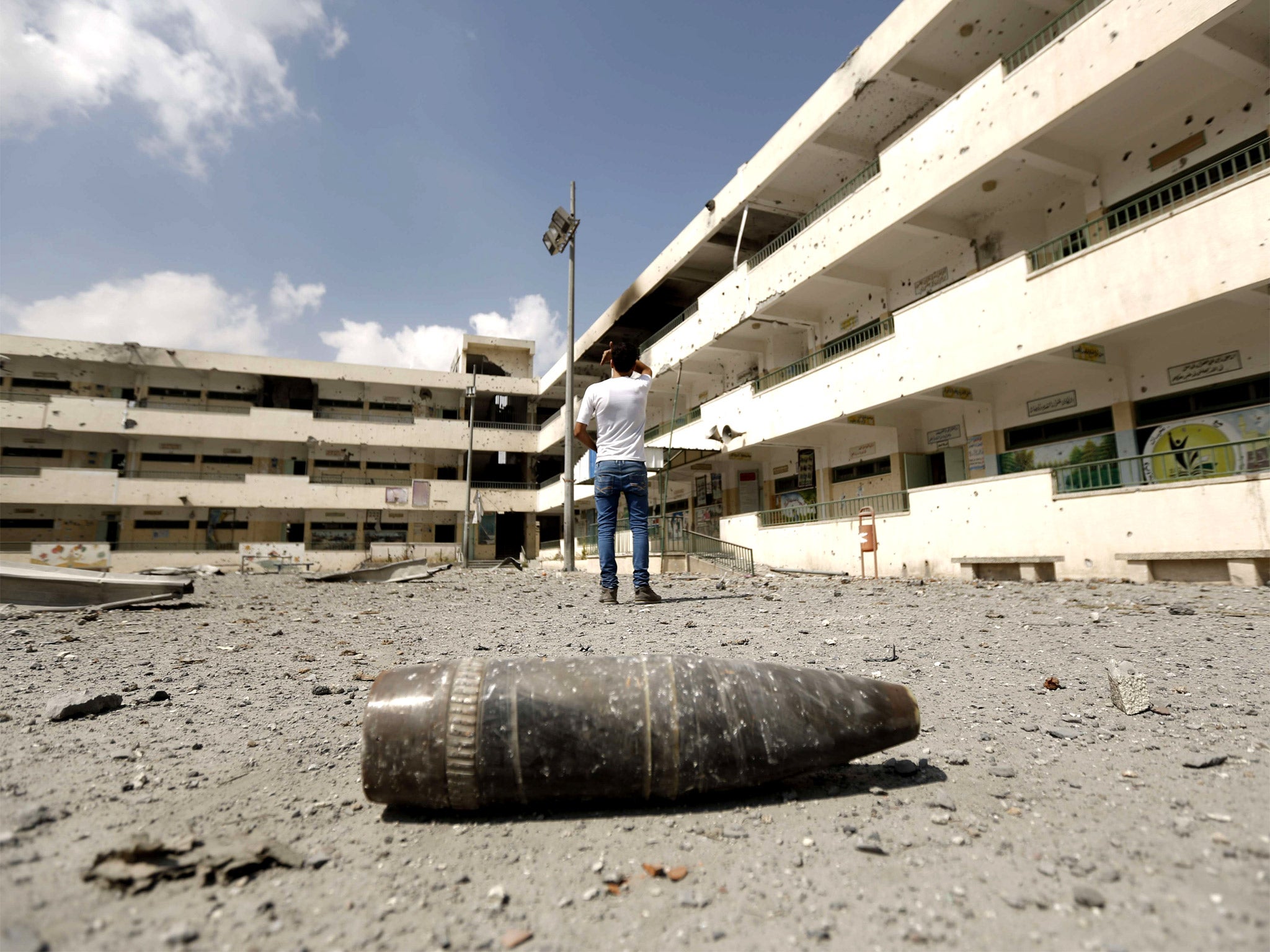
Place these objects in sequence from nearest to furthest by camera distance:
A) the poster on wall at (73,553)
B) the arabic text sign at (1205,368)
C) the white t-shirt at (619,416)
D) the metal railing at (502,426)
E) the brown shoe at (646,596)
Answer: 1. the white t-shirt at (619,416)
2. the brown shoe at (646,596)
3. the arabic text sign at (1205,368)
4. the poster on wall at (73,553)
5. the metal railing at (502,426)

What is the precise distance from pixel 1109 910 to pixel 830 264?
48.4 ft

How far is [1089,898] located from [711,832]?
824 millimetres

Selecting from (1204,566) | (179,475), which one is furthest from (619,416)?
(179,475)

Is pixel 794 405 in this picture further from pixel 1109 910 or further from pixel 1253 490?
pixel 1109 910

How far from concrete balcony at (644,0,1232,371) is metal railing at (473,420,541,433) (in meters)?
19.9

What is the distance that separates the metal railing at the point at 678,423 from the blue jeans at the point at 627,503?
13.0 metres

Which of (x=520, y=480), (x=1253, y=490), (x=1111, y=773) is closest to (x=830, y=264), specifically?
(x=1253, y=490)

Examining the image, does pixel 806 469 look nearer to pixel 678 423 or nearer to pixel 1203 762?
pixel 678 423

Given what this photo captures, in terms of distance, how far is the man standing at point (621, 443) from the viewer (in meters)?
5.52

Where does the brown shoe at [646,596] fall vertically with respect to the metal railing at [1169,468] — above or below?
below

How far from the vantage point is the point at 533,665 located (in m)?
1.88

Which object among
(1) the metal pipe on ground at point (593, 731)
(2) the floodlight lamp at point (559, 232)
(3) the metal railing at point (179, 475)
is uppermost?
(2) the floodlight lamp at point (559, 232)

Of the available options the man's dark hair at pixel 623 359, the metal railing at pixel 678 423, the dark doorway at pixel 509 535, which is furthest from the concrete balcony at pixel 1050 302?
the dark doorway at pixel 509 535

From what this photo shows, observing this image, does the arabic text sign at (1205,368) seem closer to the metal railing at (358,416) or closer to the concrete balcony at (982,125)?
the concrete balcony at (982,125)
